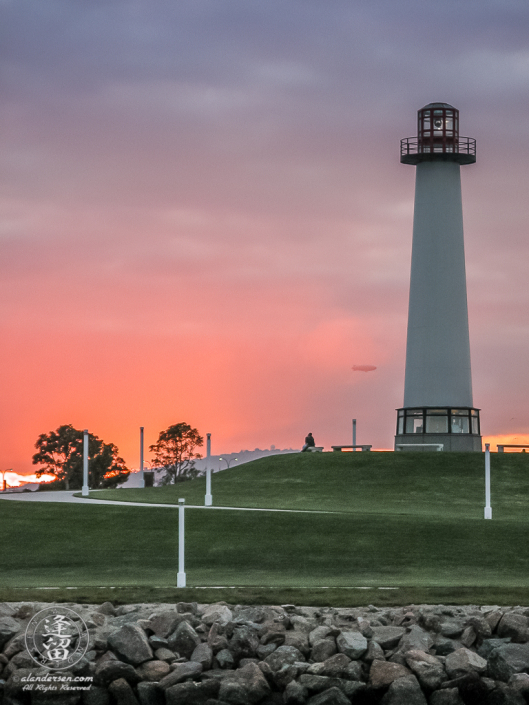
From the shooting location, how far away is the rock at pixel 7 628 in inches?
593

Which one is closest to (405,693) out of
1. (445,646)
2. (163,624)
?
(445,646)

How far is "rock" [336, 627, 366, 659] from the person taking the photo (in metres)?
14.6

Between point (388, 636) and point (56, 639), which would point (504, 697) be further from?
point (56, 639)

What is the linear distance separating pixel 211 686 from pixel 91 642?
1930 mm

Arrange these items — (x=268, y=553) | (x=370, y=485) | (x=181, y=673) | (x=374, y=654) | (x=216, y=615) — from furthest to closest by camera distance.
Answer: (x=370, y=485)
(x=268, y=553)
(x=216, y=615)
(x=374, y=654)
(x=181, y=673)

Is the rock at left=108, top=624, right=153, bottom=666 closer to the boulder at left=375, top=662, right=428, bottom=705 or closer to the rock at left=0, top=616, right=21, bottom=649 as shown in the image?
the rock at left=0, top=616, right=21, bottom=649

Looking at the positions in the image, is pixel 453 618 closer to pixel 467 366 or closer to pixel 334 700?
pixel 334 700

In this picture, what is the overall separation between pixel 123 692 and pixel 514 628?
560cm

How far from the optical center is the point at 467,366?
57281mm

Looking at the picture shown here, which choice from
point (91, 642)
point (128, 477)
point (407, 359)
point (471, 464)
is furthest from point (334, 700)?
point (128, 477)

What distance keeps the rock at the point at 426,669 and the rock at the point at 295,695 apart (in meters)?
1.51

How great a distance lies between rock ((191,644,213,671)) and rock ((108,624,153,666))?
2.03 feet

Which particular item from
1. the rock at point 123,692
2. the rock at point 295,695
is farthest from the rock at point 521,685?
the rock at point 123,692

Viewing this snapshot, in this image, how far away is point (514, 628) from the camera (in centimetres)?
1523
